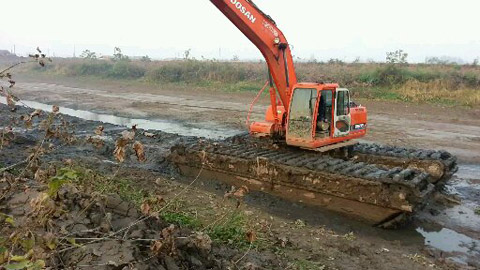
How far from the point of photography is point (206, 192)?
8188mm

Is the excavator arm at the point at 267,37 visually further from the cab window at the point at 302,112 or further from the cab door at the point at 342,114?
the cab door at the point at 342,114

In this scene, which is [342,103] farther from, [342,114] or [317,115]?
[317,115]

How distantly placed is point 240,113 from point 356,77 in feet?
31.4

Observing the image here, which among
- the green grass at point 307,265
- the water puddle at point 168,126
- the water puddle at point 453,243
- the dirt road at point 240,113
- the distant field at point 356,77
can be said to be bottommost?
the water puddle at point 453,243

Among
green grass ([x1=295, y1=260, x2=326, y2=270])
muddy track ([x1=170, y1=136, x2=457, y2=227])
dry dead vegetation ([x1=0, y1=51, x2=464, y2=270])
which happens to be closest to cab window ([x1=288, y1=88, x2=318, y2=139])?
muddy track ([x1=170, y1=136, x2=457, y2=227])

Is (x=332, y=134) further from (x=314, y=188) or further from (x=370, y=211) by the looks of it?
(x=370, y=211)

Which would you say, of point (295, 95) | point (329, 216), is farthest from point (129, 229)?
point (295, 95)

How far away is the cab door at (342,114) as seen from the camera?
8.38m

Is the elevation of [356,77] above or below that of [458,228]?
above

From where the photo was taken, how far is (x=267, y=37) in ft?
27.9

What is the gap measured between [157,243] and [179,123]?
1383 centimetres

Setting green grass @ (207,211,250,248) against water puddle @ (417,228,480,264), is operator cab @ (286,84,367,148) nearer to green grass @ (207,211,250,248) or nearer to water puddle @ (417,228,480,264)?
water puddle @ (417,228,480,264)

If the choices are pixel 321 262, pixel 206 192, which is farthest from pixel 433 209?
pixel 206 192

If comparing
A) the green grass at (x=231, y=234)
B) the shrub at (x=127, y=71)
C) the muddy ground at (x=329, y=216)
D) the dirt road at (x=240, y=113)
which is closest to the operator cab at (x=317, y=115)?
the muddy ground at (x=329, y=216)
